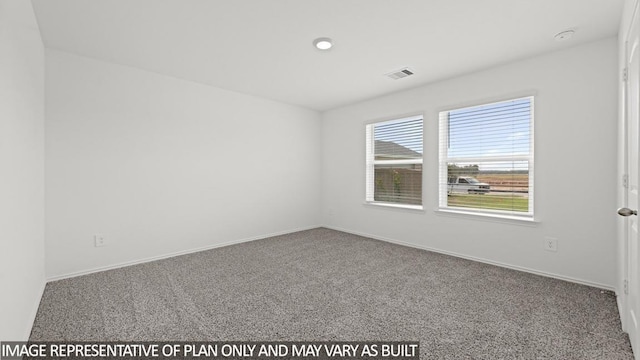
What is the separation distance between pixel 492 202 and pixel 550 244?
709 millimetres

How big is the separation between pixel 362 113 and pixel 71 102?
3.83m

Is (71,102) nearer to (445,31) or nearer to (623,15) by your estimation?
(445,31)

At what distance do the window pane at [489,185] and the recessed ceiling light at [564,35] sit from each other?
1253 mm

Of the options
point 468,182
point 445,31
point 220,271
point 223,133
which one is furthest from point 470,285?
point 223,133

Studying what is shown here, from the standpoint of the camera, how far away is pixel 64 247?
2873mm

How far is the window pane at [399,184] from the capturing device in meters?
Result: 4.23

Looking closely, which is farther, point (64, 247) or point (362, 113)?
point (362, 113)

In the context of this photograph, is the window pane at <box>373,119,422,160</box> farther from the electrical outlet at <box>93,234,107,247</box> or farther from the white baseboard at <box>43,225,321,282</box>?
the electrical outlet at <box>93,234,107,247</box>

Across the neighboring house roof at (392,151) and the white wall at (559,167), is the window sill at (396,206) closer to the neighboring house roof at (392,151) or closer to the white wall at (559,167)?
the white wall at (559,167)

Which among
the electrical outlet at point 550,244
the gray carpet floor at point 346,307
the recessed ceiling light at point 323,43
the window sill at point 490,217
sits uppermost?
the recessed ceiling light at point 323,43

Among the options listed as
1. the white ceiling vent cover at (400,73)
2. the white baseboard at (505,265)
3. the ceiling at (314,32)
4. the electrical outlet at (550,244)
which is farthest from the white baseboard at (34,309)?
the electrical outlet at (550,244)

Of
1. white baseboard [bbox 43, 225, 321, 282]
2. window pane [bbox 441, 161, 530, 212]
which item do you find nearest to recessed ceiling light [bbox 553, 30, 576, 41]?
window pane [bbox 441, 161, 530, 212]

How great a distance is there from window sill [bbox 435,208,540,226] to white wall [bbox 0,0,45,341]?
402 centimetres

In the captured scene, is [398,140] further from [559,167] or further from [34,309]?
[34,309]
